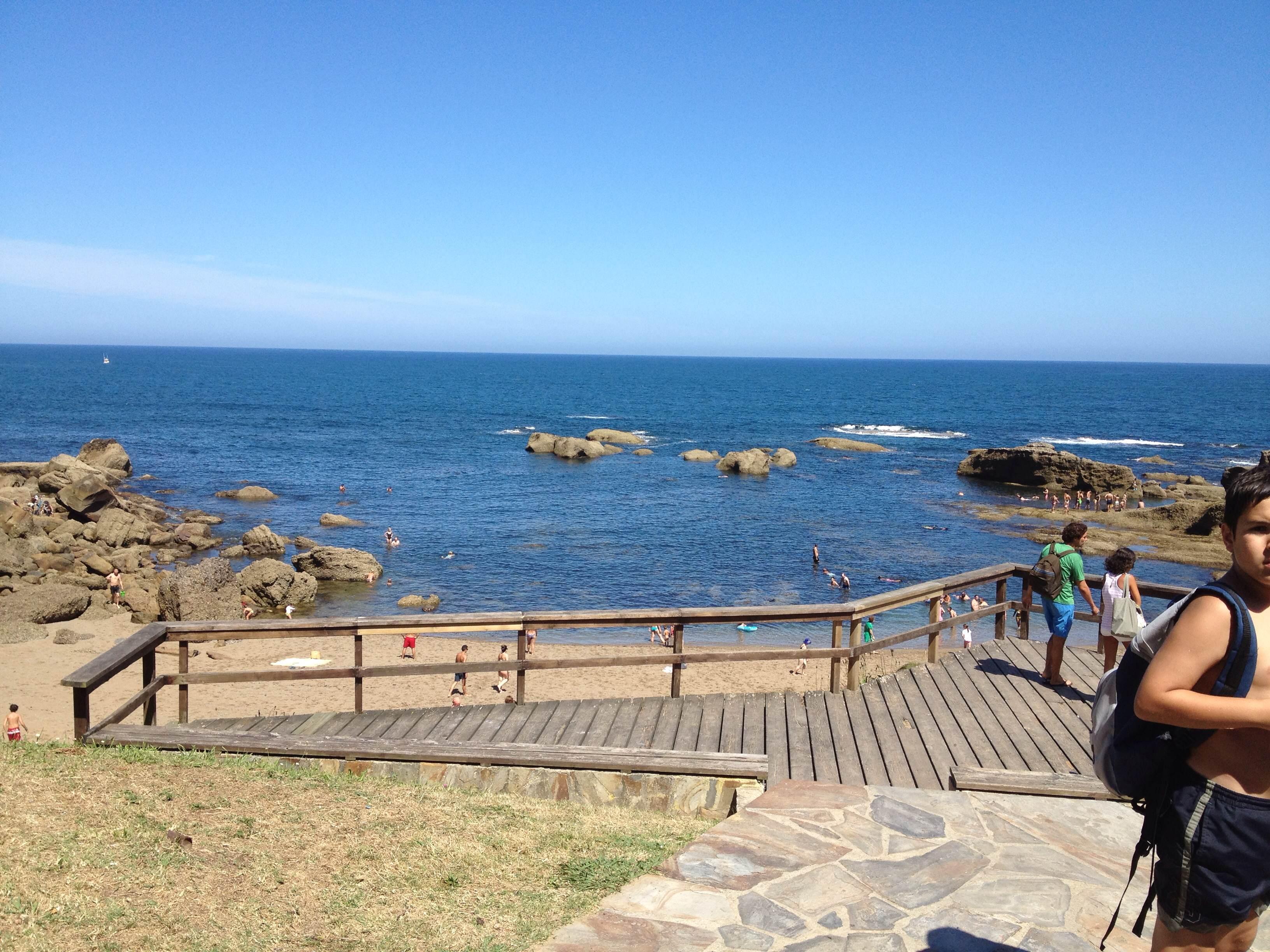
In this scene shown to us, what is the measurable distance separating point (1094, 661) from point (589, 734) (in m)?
5.51

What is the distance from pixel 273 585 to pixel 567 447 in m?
35.6

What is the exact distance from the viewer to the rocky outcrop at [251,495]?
4625 centimetres

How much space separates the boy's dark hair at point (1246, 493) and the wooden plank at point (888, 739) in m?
4.06

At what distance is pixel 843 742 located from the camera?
753 cm

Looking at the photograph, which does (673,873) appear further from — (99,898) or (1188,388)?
(1188,388)

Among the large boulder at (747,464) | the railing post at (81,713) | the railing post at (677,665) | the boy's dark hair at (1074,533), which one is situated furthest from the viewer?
the large boulder at (747,464)

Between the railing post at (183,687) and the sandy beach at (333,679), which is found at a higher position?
→ the railing post at (183,687)

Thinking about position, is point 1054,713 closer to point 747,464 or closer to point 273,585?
point 273,585

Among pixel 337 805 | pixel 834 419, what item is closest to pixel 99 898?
pixel 337 805

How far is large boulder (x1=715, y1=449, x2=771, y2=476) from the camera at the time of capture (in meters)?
56.5

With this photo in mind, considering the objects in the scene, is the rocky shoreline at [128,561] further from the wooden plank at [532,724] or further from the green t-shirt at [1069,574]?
the green t-shirt at [1069,574]

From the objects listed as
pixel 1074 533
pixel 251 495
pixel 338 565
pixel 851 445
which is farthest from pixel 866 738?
pixel 851 445

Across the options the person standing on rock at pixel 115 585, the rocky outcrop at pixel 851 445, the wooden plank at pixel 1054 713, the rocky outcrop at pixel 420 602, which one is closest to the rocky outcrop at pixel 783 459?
the rocky outcrop at pixel 851 445

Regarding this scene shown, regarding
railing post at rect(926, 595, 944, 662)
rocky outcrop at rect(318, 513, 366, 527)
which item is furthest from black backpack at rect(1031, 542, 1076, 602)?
rocky outcrop at rect(318, 513, 366, 527)
